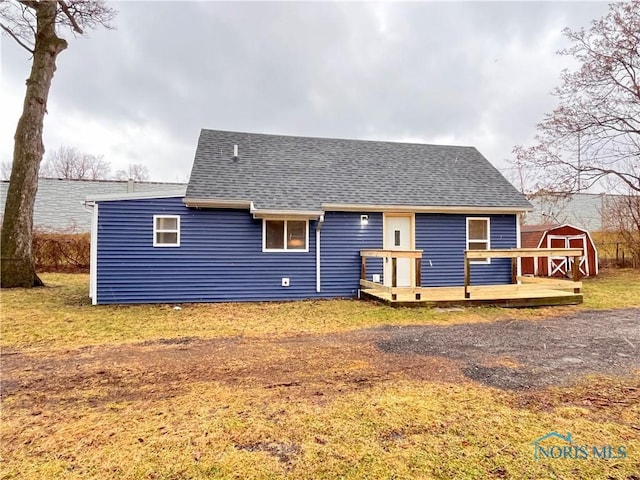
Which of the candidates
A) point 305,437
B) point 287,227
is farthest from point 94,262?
point 305,437

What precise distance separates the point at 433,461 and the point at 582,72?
17169mm

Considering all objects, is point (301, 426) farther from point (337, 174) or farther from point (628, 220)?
point (628, 220)

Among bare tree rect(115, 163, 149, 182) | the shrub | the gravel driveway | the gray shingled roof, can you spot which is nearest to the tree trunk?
the gray shingled roof

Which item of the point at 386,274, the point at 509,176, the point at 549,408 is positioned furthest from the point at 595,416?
the point at 509,176

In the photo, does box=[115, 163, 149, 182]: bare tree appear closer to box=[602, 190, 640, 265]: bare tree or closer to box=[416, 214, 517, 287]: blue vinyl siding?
box=[416, 214, 517, 287]: blue vinyl siding

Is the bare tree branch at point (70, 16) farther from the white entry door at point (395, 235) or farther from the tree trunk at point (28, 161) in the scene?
the white entry door at point (395, 235)

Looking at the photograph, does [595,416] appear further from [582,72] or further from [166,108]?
[166,108]

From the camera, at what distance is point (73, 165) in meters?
31.9

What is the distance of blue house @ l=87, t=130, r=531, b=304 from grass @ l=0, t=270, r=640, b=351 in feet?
2.32

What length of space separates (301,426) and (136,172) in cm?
3785

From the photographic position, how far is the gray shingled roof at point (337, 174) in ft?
29.3

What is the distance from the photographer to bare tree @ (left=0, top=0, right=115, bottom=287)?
957 cm

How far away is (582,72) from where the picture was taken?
1350 centimetres

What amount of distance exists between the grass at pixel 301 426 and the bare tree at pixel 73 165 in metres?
34.0
